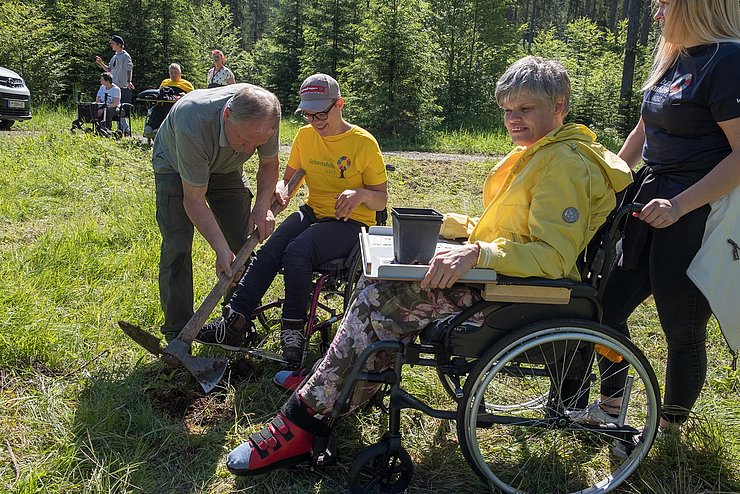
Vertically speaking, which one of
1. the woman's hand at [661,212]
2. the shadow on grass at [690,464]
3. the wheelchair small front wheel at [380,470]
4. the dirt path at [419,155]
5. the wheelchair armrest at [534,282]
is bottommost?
the dirt path at [419,155]

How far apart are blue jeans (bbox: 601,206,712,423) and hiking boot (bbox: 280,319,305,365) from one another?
140cm

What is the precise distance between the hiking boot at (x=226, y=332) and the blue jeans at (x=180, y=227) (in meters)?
0.33

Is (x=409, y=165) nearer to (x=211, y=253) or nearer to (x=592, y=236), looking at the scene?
(x=211, y=253)

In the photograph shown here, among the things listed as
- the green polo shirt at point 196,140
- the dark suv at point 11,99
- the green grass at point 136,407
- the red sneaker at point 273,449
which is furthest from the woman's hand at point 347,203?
the dark suv at point 11,99

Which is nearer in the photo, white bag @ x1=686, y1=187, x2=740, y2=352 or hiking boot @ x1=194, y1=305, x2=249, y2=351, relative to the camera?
white bag @ x1=686, y1=187, x2=740, y2=352

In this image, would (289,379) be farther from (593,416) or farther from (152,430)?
(593,416)

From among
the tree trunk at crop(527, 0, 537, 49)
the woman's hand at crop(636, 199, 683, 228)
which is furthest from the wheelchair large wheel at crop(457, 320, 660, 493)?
the tree trunk at crop(527, 0, 537, 49)

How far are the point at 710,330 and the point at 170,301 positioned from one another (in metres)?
3.14

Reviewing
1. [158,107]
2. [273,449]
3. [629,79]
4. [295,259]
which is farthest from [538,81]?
[629,79]

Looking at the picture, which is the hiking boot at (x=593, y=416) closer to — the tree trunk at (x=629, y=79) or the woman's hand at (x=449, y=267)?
the woman's hand at (x=449, y=267)

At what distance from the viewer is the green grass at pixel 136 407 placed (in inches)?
88.1

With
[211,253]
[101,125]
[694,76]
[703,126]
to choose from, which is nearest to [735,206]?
[703,126]

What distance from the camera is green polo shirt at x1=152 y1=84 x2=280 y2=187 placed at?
274 cm

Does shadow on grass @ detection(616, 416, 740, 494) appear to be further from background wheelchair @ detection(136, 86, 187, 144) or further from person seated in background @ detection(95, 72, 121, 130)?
person seated in background @ detection(95, 72, 121, 130)
